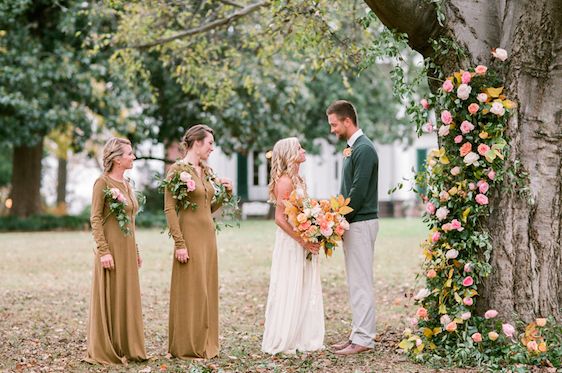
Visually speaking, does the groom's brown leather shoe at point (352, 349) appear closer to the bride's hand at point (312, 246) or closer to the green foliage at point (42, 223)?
the bride's hand at point (312, 246)

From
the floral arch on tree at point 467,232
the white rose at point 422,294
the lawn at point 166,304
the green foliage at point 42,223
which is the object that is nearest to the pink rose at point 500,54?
the floral arch on tree at point 467,232

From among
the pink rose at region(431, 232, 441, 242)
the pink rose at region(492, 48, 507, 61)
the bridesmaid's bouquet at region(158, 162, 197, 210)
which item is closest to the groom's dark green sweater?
the pink rose at region(431, 232, 441, 242)

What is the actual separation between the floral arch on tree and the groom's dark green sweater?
0.49 m

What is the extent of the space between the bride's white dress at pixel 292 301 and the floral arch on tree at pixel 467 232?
102 centimetres

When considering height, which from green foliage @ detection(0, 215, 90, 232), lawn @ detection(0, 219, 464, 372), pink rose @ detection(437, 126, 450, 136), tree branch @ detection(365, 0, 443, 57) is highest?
tree branch @ detection(365, 0, 443, 57)

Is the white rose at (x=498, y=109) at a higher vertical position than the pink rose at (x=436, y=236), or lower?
higher

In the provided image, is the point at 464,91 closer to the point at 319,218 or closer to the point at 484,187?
the point at 484,187

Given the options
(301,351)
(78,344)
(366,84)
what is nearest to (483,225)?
(301,351)

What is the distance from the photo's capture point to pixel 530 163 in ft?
25.5

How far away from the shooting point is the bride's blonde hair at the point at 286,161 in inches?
320

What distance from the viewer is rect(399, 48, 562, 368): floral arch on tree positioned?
7.58m

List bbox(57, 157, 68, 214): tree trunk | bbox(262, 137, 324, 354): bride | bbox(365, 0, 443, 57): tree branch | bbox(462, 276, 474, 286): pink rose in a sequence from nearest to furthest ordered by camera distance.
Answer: bbox(462, 276, 474, 286): pink rose < bbox(365, 0, 443, 57): tree branch < bbox(262, 137, 324, 354): bride < bbox(57, 157, 68, 214): tree trunk

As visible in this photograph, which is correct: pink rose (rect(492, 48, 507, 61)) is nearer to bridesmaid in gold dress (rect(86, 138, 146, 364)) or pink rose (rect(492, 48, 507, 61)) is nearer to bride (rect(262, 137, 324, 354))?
bride (rect(262, 137, 324, 354))

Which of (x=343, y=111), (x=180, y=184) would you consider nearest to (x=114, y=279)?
(x=180, y=184)
